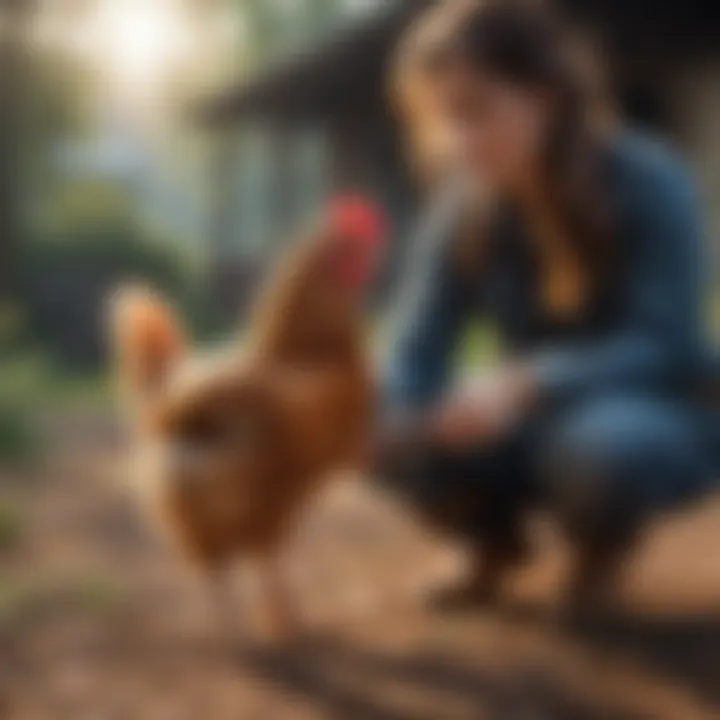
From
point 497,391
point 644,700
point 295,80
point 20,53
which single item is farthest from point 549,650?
point 20,53

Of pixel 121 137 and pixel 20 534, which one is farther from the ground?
pixel 121 137

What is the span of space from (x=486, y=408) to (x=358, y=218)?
16 centimetres

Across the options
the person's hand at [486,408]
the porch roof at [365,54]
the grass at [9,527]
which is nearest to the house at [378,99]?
the porch roof at [365,54]

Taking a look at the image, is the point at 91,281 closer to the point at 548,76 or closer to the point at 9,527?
the point at 9,527

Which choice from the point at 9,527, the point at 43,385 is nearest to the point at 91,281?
the point at 43,385

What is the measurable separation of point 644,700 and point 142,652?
1.15 ft

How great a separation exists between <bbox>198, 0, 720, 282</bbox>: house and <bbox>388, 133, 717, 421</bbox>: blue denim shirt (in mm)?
25

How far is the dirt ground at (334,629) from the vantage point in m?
0.97

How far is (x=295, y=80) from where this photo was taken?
0.98m

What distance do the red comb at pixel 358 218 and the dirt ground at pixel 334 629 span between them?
0.17 metres

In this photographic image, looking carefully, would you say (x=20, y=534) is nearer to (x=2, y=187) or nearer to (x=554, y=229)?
→ (x=2, y=187)

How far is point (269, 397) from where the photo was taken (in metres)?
0.96

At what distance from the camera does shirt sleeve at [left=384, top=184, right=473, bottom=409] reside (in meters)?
0.97

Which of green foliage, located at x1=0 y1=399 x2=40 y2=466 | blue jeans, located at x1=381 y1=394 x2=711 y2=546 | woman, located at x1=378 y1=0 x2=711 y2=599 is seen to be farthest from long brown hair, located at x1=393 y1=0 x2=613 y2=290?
green foliage, located at x1=0 y1=399 x2=40 y2=466
